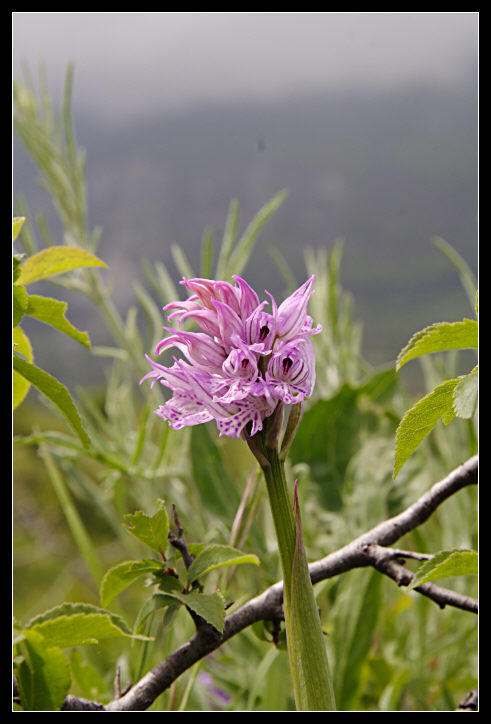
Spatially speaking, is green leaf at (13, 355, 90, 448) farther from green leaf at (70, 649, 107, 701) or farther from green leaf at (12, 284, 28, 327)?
green leaf at (70, 649, 107, 701)

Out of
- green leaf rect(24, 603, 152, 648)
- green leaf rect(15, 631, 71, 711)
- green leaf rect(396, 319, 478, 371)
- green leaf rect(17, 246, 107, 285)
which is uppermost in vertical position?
green leaf rect(17, 246, 107, 285)

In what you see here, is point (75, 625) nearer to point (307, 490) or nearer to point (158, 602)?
point (158, 602)

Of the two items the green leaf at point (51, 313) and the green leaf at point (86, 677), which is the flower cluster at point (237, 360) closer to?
the green leaf at point (51, 313)

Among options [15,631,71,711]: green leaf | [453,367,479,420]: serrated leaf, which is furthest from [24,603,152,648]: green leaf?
[453,367,479,420]: serrated leaf

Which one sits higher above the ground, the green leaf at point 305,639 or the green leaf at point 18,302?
the green leaf at point 18,302

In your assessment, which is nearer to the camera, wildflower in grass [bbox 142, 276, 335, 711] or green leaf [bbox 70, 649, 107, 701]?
wildflower in grass [bbox 142, 276, 335, 711]

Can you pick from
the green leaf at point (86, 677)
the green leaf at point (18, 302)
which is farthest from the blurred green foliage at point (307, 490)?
the green leaf at point (18, 302)
